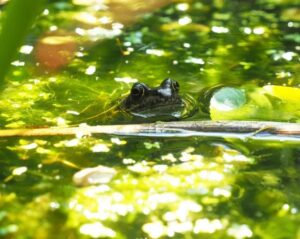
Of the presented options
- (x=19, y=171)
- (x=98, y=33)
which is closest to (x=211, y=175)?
(x=19, y=171)

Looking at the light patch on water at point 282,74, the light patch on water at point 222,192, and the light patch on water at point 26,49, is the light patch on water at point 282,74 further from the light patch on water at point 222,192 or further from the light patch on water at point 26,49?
the light patch on water at point 26,49

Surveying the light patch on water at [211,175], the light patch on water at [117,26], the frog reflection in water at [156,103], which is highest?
the light patch on water at [117,26]

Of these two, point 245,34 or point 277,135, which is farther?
point 245,34

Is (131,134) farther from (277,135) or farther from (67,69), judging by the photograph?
(67,69)

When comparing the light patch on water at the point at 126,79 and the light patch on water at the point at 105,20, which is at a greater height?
the light patch on water at the point at 105,20

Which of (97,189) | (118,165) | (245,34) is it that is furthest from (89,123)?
(245,34)

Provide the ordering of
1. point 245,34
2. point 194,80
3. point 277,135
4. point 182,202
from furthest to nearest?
point 245,34 → point 194,80 → point 277,135 → point 182,202

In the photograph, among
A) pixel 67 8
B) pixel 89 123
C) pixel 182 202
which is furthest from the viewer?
pixel 67 8

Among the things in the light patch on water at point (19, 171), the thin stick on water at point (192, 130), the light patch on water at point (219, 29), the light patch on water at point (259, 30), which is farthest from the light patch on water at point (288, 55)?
the light patch on water at point (19, 171)
